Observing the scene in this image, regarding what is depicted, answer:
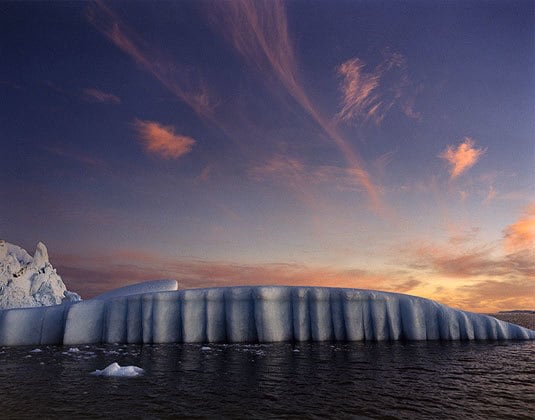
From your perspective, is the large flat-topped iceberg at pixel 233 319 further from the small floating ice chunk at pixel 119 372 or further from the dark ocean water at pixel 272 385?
the small floating ice chunk at pixel 119 372

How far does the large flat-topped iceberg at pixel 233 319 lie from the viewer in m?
18.8

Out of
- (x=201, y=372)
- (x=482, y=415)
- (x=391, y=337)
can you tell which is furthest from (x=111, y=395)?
(x=391, y=337)

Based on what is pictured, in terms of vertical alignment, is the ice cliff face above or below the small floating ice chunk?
above

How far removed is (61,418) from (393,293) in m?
17.4

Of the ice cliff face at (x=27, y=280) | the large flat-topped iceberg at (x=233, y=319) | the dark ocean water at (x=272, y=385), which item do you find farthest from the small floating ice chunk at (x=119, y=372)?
the ice cliff face at (x=27, y=280)

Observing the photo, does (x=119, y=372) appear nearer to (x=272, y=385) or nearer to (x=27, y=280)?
(x=272, y=385)

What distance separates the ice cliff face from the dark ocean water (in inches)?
1319

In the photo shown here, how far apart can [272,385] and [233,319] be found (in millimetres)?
10342

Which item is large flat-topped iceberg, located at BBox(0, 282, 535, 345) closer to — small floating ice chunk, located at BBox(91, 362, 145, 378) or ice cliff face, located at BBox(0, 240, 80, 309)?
small floating ice chunk, located at BBox(91, 362, 145, 378)

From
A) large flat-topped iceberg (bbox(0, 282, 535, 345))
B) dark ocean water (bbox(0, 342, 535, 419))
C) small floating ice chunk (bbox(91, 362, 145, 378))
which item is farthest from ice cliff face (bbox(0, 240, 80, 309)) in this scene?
small floating ice chunk (bbox(91, 362, 145, 378))

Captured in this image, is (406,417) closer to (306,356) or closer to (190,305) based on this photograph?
(306,356)

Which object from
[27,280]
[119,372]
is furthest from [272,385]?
[27,280]

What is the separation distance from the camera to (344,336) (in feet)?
63.0

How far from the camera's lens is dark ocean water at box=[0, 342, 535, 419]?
22.7ft
